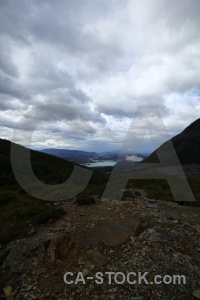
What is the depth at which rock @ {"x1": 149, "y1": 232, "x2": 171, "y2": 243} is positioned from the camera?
23.0 feet

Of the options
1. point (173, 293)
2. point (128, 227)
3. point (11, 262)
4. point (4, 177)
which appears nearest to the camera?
point (173, 293)

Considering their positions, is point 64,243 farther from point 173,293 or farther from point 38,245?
point 173,293

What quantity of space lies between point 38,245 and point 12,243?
128 centimetres

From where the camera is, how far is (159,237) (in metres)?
7.20

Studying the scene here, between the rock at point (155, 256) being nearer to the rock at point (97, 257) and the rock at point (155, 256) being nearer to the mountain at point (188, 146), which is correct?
the rock at point (97, 257)

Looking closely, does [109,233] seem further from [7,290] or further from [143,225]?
[7,290]

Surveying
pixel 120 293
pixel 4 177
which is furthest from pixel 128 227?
pixel 4 177

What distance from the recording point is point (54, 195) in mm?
13328

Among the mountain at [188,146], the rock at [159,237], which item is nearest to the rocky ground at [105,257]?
the rock at [159,237]

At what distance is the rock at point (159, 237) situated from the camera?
702 centimetres

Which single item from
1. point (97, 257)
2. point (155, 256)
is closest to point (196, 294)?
point (155, 256)

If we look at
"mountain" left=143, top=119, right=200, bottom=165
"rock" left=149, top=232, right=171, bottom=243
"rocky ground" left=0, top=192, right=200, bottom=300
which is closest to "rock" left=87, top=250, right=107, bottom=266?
"rocky ground" left=0, top=192, right=200, bottom=300

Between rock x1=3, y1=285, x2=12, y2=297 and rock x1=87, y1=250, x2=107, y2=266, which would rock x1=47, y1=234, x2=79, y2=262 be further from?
rock x1=3, y1=285, x2=12, y2=297

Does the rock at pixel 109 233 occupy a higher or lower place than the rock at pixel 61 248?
higher
